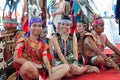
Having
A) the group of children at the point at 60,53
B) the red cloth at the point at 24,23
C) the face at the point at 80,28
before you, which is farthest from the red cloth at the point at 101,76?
the red cloth at the point at 24,23

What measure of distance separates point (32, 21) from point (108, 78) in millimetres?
1029

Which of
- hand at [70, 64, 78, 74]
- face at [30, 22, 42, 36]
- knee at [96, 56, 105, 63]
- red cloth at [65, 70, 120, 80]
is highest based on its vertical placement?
face at [30, 22, 42, 36]

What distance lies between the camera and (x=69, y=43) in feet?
10.3

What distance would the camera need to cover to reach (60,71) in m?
2.78

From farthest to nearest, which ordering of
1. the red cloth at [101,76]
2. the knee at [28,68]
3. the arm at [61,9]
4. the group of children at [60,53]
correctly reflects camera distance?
the arm at [61,9]
the red cloth at [101,76]
the group of children at [60,53]
the knee at [28,68]

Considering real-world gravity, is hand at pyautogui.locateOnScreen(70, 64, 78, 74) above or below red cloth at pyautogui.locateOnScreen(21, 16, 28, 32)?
below

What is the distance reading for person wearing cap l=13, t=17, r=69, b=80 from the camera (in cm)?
258

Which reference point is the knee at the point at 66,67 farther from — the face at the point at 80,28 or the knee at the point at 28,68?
the face at the point at 80,28

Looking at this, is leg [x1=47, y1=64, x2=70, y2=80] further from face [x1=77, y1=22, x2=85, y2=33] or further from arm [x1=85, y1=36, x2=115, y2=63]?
face [x1=77, y1=22, x2=85, y2=33]

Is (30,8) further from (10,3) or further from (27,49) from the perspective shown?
(27,49)

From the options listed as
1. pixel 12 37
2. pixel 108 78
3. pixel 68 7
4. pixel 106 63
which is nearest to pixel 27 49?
pixel 12 37

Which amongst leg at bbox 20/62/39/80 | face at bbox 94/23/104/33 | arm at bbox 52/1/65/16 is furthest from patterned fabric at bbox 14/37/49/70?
arm at bbox 52/1/65/16

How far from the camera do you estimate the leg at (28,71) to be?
252cm

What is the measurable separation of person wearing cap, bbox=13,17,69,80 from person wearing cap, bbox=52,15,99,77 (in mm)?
312
